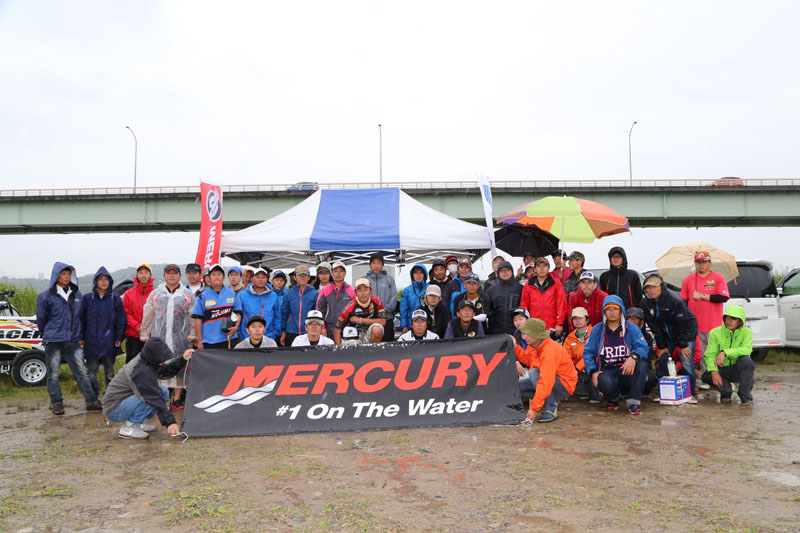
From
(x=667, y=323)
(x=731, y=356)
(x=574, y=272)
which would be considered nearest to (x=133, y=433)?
(x=574, y=272)

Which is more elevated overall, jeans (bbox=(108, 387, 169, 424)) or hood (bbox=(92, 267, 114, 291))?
hood (bbox=(92, 267, 114, 291))

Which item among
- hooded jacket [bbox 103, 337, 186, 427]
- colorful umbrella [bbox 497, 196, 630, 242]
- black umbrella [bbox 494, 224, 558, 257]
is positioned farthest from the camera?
black umbrella [bbox 494, 224, 558, 257]

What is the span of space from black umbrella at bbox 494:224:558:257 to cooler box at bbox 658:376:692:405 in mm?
4343

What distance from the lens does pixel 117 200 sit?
31844 millimetres

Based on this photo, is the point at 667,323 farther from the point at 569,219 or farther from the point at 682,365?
the point at 569,219

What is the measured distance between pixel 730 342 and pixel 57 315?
891cm

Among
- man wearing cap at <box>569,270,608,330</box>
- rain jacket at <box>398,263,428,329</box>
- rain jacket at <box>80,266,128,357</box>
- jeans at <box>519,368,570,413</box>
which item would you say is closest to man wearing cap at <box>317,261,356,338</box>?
rain jacket at <box>398,263,428,329</box>

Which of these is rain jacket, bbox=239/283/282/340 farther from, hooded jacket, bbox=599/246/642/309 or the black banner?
hooded jacket, bbox=599/246/642/309

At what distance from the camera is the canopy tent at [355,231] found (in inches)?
356

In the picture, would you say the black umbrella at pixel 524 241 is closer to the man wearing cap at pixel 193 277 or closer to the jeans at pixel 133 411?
the man wearing cap at pixel 193 277

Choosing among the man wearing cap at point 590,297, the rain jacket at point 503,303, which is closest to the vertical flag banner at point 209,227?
the rain jacket at point 503,303

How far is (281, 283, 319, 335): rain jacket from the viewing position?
810 cm

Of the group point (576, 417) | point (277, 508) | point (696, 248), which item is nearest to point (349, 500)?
point (277, 508)

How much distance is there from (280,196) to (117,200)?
9.15 m
